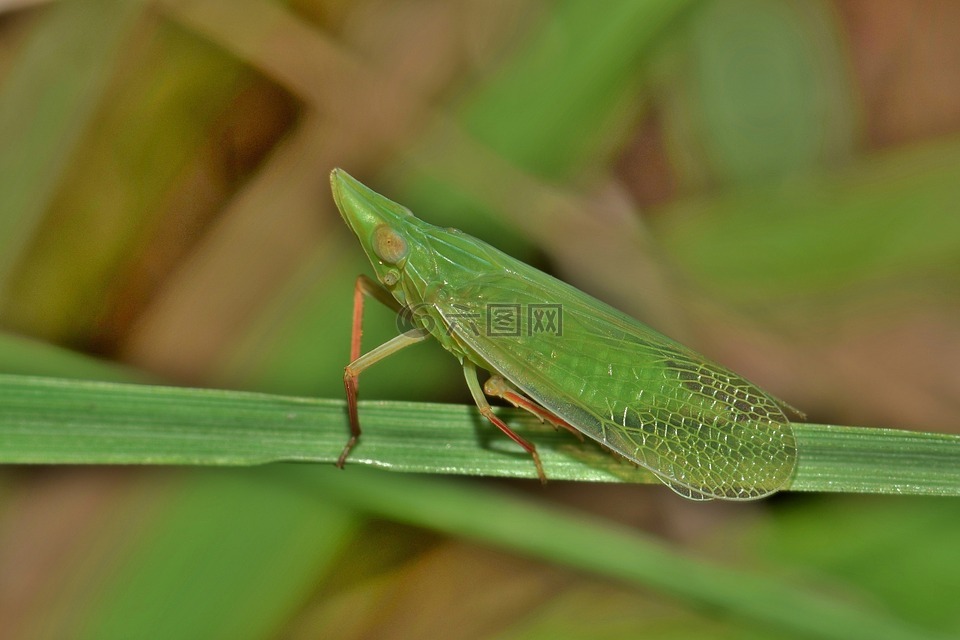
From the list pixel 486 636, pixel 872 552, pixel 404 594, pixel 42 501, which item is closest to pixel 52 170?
pixel 42 501

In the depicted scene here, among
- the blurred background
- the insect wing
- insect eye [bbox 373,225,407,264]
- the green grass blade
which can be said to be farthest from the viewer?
the blurred background

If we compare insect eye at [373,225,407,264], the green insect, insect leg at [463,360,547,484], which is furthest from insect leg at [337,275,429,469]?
insect leg at [463,360,547,484]

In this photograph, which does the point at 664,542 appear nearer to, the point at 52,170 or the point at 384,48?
the point at 384,48

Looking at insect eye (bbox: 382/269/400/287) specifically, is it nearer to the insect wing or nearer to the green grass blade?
the insect wing

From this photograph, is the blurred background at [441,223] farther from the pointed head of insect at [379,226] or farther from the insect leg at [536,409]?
the insect leg at [536,409]

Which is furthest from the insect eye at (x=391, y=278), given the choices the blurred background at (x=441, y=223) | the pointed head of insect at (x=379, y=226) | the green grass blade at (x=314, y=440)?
the green grass blade at (x=314, y=440)

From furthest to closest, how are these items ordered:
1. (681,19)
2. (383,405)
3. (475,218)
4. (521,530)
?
(681,19) → (475,218) → (521,530) → (383,405)

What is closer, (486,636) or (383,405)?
(383,405)
